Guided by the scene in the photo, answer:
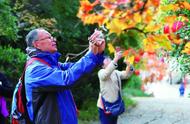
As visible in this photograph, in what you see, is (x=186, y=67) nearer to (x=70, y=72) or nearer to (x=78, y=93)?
(x=70, y=72)

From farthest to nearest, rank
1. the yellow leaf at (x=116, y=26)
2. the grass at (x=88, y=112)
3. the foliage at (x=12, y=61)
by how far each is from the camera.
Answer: the grass at (x=88, y=112)
the foliage at (x=12, y=61)
the yellow leaf at (x=116, y=26)

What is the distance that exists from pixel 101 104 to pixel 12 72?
3.51 m

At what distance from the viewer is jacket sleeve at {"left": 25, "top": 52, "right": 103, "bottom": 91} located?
4.54 m

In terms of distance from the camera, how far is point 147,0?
333 cm

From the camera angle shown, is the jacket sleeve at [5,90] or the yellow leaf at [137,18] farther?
the jacket sleeve at [5,90]

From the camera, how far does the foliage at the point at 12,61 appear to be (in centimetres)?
1014

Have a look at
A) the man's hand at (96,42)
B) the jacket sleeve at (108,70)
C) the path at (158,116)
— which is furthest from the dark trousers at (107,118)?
the path at (158,116)

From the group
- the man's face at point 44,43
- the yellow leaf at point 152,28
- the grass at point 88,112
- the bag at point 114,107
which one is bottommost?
the grass at point 88,112

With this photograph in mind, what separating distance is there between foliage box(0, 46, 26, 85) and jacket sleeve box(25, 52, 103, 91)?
5458mm

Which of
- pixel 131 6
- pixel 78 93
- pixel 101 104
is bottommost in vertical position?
pixel 78 93

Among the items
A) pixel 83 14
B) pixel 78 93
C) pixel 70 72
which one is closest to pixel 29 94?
pixel 70 72

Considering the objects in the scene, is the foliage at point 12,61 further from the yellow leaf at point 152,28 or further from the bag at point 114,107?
the yellow leaf at point 152,28

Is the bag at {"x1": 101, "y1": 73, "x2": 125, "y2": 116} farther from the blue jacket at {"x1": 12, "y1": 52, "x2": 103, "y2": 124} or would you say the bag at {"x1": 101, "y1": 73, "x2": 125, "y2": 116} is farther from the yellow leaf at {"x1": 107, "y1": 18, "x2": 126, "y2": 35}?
the yellow leaf at {"x1": 107, "y1": 18, "x2": 126, "y2": 35}

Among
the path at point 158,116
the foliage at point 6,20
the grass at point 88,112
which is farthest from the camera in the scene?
the grass at point 88,112
